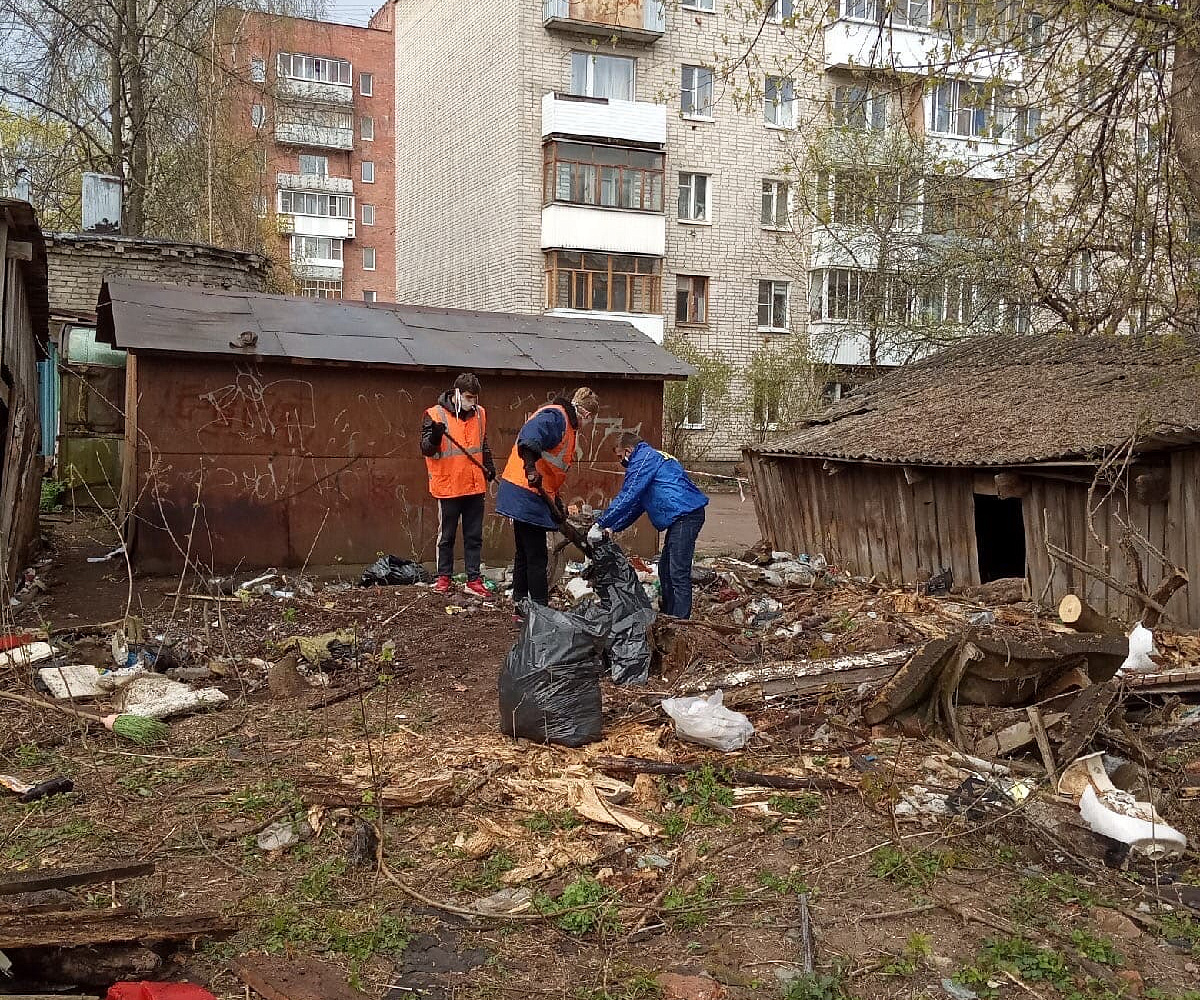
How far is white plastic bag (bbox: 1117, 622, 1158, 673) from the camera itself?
7.36 metres

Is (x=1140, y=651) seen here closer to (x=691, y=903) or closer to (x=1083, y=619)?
(x=1083, y=619)

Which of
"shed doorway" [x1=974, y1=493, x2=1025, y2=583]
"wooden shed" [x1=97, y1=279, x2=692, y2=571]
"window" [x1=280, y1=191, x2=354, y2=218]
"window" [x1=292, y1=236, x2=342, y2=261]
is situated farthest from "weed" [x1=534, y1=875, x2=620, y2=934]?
"window" [x1=292, y1=236, x2=342, y2=261]

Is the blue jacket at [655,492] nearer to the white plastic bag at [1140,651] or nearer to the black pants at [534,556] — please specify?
the black pants at [534,556]

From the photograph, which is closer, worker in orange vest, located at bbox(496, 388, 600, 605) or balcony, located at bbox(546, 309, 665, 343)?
worker in orange vest, located at bbox(496, 388, 600, 605)

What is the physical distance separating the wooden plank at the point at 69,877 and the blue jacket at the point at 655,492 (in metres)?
4.34

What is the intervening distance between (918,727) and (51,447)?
14151 mm

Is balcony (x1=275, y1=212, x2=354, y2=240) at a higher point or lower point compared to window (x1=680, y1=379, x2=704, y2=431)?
higher

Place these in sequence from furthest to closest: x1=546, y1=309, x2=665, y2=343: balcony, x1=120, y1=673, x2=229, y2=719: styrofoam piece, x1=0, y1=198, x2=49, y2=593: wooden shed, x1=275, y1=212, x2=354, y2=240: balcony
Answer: x1=275, y1=212, x2=354, y2=240: balcony
x1=546, y1=309, x2=665, y2=343: balcony
x1=0, y1=198, x2=49, y2=593: wooden shed
x1=120, y1=673, x2=229, y2=719: styrofoam piece

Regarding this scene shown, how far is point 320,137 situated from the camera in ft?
131

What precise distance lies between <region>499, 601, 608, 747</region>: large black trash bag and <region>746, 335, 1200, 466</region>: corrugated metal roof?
571 centimetres

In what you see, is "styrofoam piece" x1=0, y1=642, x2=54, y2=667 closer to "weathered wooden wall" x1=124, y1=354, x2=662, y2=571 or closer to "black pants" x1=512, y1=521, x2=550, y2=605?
"weathered wooden wall" x1=124, y1=354, x2=662, y2=571

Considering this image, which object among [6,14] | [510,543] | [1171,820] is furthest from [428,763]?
[6,14]

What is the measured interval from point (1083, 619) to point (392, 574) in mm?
6026

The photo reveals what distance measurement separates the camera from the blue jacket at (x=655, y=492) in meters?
7.76
